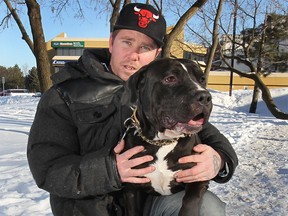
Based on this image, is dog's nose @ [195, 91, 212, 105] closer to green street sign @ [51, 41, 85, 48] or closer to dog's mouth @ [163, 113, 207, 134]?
dog's mouth @ [163, 113, 207, 134]

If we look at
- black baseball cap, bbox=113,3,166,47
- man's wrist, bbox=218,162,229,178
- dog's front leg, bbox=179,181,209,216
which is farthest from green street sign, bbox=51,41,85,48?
dog's front leg, bbox=179,181,209,216

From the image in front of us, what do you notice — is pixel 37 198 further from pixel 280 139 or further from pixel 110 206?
pixel 280 139

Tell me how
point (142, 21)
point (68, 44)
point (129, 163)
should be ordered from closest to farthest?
point (129, 163), point (142, 21), point (68, 44)

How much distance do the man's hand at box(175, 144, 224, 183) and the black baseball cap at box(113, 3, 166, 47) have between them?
901 millimetres

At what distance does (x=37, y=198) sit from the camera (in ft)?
13.8

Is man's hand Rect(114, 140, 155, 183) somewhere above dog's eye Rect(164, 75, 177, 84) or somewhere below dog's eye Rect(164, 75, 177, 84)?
below

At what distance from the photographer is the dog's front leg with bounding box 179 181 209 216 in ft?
6.97

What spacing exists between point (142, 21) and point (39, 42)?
484 centimetres

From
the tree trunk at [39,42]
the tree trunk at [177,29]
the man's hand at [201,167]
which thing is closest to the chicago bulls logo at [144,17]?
the man's hand at [201,167]

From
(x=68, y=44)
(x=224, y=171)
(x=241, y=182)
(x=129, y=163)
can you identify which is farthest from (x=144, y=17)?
(x=68, y=44)

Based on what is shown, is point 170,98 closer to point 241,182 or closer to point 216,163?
point 216,163

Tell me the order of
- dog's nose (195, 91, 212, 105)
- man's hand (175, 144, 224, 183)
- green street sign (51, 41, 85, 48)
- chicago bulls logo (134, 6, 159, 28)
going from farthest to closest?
green street sign (51, 41, 85, 48) < chicago bulls logo (134, 6, 159, 28) < man's hand (175, 144, 224, 183) < dog's nose (195, 91, 212, 105)

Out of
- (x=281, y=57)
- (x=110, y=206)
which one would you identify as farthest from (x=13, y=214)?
(x=281, y=57)

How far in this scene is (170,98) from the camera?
2.14 m
